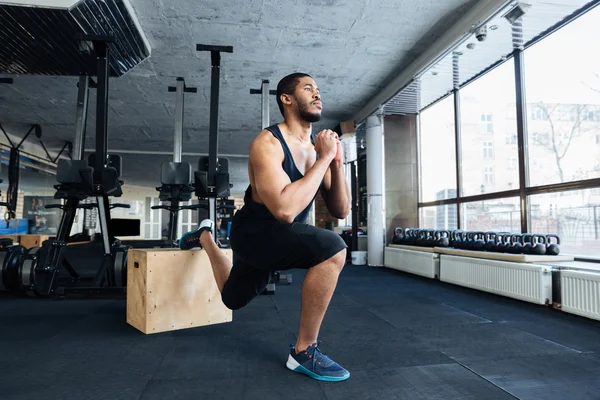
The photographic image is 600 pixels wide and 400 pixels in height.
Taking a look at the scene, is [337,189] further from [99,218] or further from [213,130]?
[99,218]

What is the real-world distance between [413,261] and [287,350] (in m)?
3.63

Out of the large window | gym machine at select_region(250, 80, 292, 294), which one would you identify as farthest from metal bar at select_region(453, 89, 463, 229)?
gym machine at select_region(250, 80, 292, 294)

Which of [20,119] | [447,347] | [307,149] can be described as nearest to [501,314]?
[447,347]

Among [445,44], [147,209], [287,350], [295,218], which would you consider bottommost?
[287,350]

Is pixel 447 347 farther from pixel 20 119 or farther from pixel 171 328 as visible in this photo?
pixel 20 119

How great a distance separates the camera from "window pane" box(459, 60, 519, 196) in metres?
4.14

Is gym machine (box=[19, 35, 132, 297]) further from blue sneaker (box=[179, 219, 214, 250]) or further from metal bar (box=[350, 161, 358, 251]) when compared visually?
metal bar (box=[350, 161, 358, 251])

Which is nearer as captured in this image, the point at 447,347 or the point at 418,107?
the point at 447,347

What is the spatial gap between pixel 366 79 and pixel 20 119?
638 cm

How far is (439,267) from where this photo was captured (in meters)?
4.66

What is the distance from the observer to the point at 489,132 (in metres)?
4.51

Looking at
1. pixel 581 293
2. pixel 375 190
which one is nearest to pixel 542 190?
pixel 581 293

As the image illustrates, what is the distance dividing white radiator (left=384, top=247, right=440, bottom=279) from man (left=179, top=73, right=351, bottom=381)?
3.43 meters

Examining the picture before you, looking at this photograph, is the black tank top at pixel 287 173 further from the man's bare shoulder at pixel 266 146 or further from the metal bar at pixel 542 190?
the metal bar at pixel 542 190
